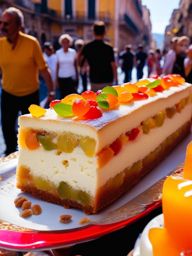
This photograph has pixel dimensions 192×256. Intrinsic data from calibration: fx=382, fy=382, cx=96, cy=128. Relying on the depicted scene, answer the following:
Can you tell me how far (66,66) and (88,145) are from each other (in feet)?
14.2

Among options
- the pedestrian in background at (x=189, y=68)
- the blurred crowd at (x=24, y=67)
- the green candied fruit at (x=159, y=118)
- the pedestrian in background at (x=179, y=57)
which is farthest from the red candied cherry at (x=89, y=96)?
the pedestrian in background at (x=179, y=57)

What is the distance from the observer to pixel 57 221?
4.31ft

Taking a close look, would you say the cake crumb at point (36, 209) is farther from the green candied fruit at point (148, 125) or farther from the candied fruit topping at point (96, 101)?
the green candied fruit at point (148, 125)

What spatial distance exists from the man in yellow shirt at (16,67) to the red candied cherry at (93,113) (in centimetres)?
150

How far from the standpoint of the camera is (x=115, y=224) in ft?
4.10

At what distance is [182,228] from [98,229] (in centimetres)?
48

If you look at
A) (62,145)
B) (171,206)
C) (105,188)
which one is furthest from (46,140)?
(171,206)

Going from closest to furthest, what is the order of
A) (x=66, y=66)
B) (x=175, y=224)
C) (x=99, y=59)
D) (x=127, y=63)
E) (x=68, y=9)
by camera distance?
(x=175, y=224), (x=99, y=59), (x=66, y=66), (x=127, y=63), (x=68, y=9)

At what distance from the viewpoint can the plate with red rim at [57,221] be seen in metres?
1.18

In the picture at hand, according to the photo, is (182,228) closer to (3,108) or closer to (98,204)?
(98,204)

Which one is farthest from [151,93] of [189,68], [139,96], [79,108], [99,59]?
[189,68]

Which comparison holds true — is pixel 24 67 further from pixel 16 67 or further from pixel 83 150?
pixel 83 150

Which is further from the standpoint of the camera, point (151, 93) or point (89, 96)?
point (151, 93)

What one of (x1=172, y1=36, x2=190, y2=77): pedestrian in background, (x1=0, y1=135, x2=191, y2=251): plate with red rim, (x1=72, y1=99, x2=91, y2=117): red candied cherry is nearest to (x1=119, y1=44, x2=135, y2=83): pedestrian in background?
(x1=172, y1=36, x2=190, y2=77): pedestrian in background
